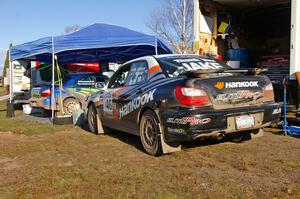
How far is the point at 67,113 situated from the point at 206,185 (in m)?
8.87

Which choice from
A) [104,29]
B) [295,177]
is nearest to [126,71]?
[295,177]

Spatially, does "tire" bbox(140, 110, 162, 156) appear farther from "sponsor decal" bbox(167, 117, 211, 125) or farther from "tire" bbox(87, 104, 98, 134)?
"tire" bbox(87, 104, 98, 134)

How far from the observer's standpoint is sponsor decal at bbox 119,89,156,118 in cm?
551

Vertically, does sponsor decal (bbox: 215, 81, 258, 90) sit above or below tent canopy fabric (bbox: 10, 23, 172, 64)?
below

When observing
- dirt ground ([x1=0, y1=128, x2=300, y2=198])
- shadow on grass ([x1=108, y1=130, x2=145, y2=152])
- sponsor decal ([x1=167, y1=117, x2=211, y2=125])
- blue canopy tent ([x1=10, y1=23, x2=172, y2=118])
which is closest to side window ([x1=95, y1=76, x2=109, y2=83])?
blue canopy tent ([x1=10, y1=23, x2=172, y2=118])

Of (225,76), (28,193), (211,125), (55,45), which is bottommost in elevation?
(28,193)

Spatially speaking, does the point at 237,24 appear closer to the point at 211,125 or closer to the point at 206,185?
the point at 211,125

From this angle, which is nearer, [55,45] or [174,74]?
[174,74]

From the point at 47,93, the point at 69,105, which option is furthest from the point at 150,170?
the point at 47,93

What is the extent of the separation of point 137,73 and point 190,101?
1782 mm

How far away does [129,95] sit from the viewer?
6.24 m

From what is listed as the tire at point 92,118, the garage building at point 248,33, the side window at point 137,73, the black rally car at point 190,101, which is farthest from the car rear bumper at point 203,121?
the tire at point 92,118

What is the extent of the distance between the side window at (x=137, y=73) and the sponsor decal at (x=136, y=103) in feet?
1.15

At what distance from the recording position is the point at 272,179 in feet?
13.8
